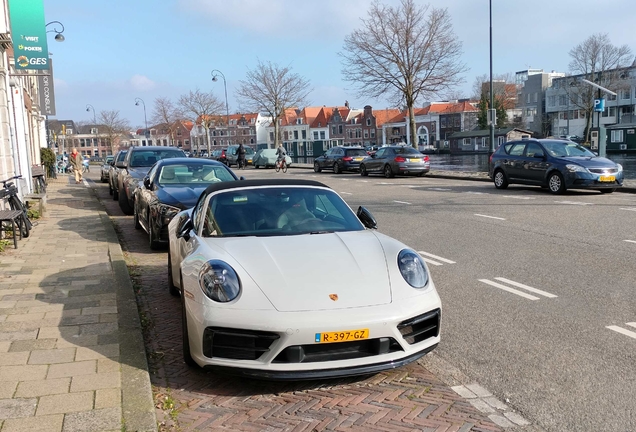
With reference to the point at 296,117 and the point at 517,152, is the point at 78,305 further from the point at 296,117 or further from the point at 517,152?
the point at 296,117

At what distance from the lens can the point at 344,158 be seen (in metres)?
31.3

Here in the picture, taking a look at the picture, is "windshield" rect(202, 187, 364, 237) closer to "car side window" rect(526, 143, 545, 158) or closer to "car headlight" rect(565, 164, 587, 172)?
"car headlight" rect(565, 164, 587, 172)

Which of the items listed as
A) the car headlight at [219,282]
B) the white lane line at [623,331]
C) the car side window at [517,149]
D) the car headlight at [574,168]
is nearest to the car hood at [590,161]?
the car headlight at [574,168]

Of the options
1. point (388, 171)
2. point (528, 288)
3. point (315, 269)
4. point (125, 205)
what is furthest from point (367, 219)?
point (388, 171)

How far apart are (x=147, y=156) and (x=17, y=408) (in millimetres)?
12679

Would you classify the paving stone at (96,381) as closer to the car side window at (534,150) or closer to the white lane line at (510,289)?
the white lane line at (510,289)

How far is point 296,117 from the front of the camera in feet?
427

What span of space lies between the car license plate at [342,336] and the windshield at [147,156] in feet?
41.0

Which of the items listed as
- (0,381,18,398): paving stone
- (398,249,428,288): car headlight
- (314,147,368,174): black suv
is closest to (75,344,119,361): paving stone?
(0,381,18,398): paving stone

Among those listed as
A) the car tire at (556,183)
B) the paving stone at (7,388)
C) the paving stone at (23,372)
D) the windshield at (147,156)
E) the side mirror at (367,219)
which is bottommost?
the paving stone at (7,388)

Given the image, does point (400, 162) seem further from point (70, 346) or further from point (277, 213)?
point (70, 346)

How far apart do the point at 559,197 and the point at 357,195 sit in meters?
5.78

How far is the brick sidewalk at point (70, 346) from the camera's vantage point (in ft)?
11.3

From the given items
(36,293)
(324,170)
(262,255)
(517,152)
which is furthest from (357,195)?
(324,170)
